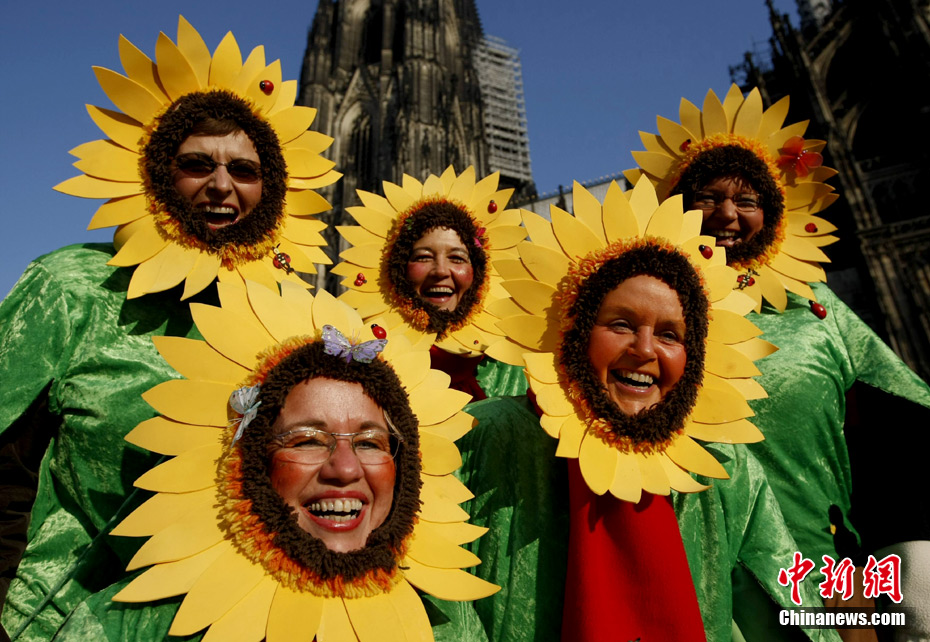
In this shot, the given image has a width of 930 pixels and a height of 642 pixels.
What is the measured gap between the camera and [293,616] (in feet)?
5.36

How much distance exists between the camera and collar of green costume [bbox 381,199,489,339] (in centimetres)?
353

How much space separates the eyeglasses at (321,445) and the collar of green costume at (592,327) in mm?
768

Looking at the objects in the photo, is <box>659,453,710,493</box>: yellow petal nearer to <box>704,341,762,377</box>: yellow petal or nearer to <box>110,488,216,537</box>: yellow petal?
<box>704,341,762,377</box>: yellow petal

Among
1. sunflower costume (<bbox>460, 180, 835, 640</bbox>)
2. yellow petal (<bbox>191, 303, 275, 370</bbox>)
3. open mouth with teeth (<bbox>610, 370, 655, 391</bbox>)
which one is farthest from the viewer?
open mouth with teeth (<bbox>610, 370, 655, 391</bbox>)

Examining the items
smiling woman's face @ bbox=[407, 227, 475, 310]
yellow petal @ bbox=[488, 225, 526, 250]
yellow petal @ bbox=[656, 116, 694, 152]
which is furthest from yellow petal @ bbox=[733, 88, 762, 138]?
smiling woman's face @ bbox=[407, 227, 475, 310]

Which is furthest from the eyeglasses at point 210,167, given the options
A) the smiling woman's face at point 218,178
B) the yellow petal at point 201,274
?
the yellow petal at point 201,274

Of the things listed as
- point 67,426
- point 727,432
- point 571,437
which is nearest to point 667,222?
point 727,432

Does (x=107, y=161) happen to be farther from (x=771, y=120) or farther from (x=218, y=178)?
(x=771, y=120)

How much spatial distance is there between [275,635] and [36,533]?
124 cm

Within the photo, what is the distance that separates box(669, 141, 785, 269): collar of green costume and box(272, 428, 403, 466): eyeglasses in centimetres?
232

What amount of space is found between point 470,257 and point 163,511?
2.47 metres

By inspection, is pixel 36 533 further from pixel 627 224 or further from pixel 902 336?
pixel 902 336

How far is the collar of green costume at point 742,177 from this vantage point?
10.8 ft

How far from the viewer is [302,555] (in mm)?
1705
